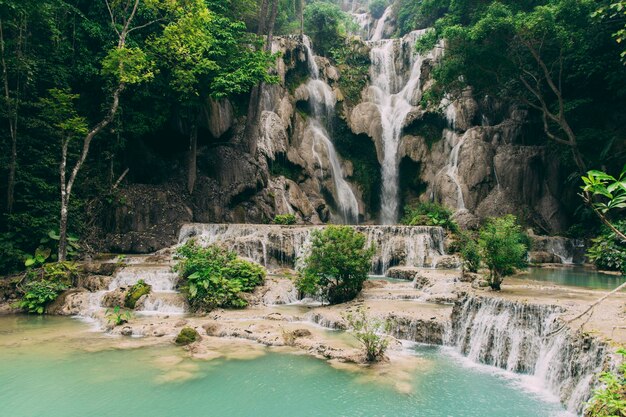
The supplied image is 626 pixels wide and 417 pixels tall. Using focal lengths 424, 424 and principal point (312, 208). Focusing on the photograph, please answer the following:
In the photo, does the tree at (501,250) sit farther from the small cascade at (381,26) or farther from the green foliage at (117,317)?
the small cascade at (381,26)

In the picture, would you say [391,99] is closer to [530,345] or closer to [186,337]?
[530,345]

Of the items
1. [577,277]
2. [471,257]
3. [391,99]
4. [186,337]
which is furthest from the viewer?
[391,99]

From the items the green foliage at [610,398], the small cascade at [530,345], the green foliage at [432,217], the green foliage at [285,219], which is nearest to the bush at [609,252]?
the green foliage at [432,217]

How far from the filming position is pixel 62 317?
39.6ft

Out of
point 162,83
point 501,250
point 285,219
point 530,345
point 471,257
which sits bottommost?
point 530,345

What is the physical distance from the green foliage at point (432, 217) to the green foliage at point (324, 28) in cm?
1630

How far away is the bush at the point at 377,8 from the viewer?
48.3m

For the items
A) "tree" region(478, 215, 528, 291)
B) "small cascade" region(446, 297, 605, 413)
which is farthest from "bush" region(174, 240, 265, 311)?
"tree" region(478, 215, 528, 291)

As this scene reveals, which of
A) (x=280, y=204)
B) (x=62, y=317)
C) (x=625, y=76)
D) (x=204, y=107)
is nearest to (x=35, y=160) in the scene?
(x=62, y=317)

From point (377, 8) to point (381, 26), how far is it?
5071mm

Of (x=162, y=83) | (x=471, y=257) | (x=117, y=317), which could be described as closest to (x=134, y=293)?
(x=117, y=317)

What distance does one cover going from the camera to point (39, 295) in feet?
41.3

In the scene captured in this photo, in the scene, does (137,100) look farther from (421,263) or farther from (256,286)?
(421,263)

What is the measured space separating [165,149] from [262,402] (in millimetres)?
19276
